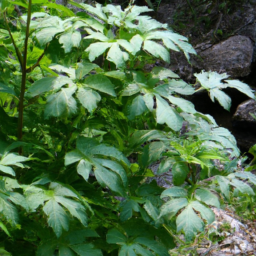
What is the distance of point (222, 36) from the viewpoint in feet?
13.6

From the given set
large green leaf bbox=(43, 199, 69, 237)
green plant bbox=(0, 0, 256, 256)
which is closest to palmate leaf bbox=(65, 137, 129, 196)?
green plant bbox=(0, 0, 256, 256)

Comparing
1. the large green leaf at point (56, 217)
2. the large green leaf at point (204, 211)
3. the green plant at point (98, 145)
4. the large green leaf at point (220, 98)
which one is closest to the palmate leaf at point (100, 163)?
the green plant at point (98, 145)

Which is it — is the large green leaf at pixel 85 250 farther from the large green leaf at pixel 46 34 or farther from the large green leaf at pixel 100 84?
the large green leaf at pixel 46 34

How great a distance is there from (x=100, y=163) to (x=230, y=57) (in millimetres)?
3351

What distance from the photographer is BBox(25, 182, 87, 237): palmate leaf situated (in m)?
0.88

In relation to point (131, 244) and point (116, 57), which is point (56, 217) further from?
point (116, 57)

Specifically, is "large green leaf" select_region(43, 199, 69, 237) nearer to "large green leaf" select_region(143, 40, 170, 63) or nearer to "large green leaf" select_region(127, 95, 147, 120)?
"large green leaf" select_region(127, 95, 147, 120)

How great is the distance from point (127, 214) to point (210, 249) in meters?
1.14

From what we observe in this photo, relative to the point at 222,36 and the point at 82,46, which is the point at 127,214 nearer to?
the point at 82,46

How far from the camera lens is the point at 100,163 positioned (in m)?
1.00

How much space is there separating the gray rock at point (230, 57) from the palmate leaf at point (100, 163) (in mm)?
3128

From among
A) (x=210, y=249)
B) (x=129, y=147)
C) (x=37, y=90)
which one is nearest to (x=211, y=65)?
(x=210, y=249)

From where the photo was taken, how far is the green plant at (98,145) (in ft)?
3.19

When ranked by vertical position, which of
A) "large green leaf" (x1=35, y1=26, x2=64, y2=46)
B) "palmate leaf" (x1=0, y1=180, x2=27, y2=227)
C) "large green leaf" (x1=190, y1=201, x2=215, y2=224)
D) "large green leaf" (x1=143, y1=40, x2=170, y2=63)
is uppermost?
"large green leaf" (x1=143, y1=40, x2=170, y2=63)
